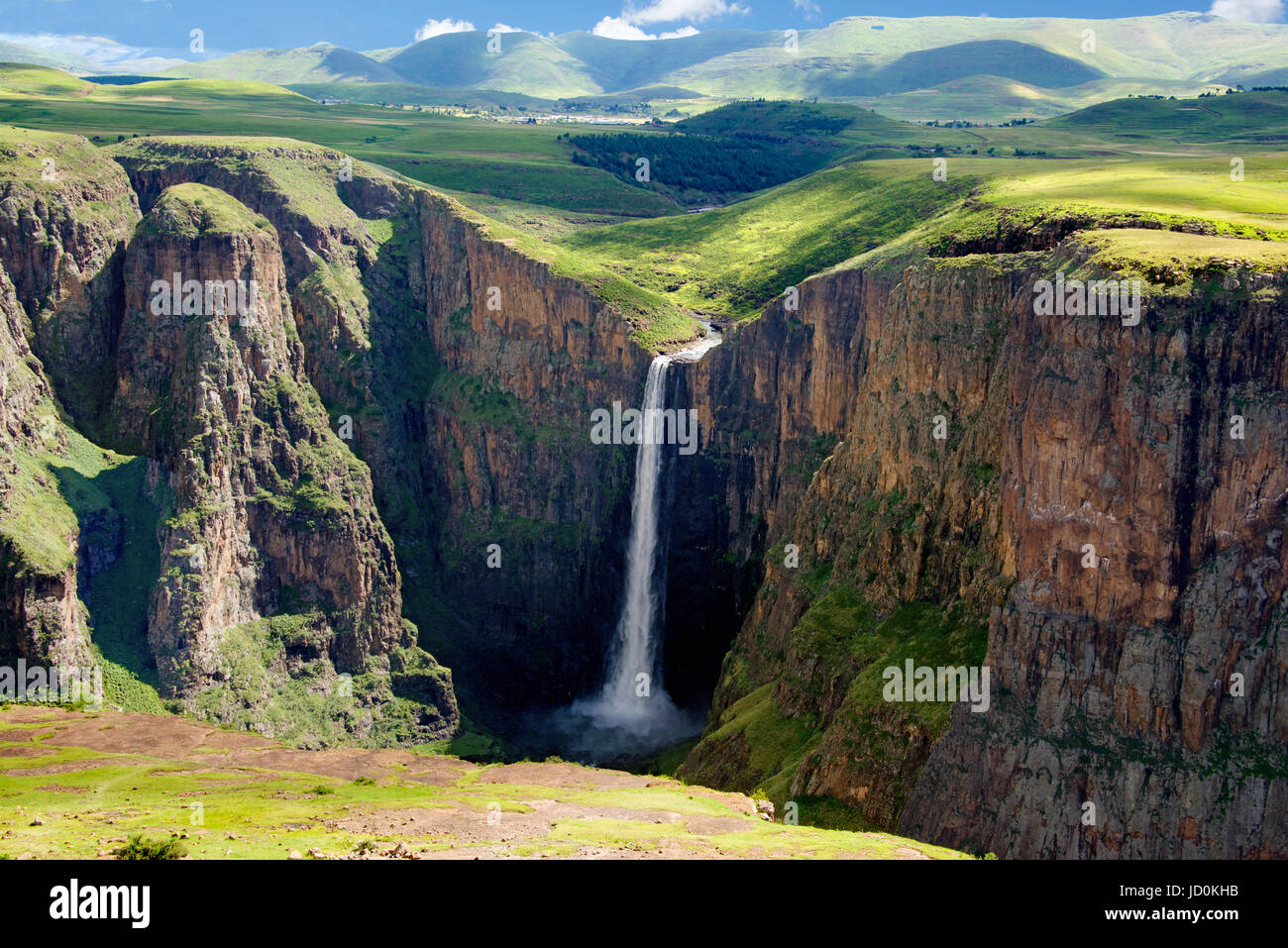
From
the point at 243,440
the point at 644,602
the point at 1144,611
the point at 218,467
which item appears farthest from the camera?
the point at 644,602

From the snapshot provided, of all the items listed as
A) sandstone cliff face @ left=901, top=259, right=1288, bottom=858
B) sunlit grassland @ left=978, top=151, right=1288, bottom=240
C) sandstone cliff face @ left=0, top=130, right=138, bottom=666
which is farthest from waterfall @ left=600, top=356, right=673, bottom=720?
sandstone cliff face @ left=901, top=259, right=1288, bottom=858

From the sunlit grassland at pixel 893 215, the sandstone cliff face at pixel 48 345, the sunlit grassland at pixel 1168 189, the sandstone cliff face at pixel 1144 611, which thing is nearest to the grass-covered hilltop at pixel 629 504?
the sandstone cliff face at pixel 1144 611

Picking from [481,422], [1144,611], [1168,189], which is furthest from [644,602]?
[1144,611]

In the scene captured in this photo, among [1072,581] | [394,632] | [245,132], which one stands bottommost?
[394,632]

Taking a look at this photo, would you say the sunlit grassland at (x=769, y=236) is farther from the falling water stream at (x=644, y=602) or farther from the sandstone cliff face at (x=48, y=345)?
the sandstone cliff face at (x=48, y=345)

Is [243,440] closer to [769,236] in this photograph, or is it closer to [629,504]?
[629,504]

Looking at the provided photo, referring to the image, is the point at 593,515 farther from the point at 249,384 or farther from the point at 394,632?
the point at 249,384

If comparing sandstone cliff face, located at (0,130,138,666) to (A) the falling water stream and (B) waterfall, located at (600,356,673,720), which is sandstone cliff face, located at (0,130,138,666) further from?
(B) waterfall, located at (600,356,673,720)

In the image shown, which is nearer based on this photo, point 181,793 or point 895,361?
point 181,793
